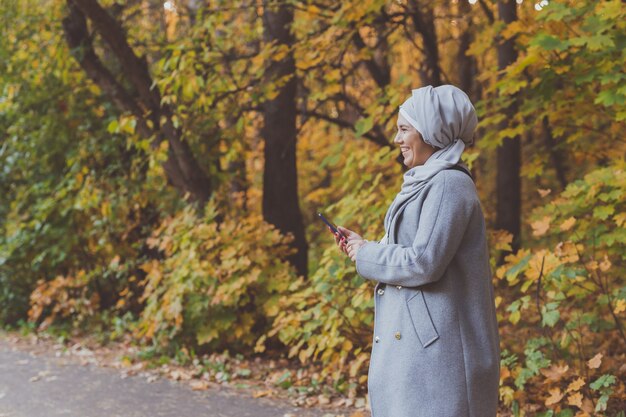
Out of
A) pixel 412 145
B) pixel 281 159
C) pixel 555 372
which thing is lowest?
pixel 555 372

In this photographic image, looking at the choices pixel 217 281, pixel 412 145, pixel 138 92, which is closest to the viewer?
pixel 412 145

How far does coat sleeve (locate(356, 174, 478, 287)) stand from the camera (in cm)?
242

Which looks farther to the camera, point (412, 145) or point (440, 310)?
point (412, 145)

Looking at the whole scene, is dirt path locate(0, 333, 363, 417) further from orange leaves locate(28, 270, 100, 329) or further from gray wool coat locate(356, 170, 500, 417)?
gray wool coat locate(356, 170, 500, 417)

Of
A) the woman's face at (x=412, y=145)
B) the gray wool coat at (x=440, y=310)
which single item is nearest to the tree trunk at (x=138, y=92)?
the woman's face at (x=412, y=145)

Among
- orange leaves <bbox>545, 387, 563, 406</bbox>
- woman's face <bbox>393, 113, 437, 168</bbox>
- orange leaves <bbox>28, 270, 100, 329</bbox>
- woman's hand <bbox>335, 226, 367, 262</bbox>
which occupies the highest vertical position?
woman's face <bbox>393, 113, 437, 168</bbox>

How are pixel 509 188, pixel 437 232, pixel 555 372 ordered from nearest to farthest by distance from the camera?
pixel 437 232
pixel 555 372
pixel 509 188

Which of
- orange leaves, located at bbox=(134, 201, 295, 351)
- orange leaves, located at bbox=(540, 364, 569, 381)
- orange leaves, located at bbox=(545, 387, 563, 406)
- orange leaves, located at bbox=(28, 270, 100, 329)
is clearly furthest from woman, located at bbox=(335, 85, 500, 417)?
orange leaves, located at bbox=(28, 270, 100, 329)

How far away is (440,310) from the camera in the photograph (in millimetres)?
2463

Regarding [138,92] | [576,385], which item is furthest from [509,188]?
[576,385]

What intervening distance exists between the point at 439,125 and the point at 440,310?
26.0 inches

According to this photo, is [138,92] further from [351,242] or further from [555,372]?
[351,242]

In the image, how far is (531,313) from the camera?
7.70 meters

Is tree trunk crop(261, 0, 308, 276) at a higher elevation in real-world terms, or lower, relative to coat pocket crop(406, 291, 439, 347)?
higher
